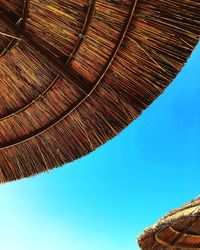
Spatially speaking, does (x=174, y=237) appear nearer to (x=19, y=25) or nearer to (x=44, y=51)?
(x=44, y=51)

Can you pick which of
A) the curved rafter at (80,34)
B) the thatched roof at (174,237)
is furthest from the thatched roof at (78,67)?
the thatched roof at (174,237)

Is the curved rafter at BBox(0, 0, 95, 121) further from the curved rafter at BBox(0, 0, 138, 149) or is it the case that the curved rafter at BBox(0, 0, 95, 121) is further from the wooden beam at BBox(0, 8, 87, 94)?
the curved rafter at BBox(0, 0, 138, 149)

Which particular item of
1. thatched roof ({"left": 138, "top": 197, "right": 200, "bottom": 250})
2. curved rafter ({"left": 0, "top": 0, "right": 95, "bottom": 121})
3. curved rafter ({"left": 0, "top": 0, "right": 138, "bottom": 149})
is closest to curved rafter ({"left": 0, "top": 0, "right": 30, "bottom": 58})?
curved rafter ({"left": 0, "top": 0, "right": 95, "bottom": 121})

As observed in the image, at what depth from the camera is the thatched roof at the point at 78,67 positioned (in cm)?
296

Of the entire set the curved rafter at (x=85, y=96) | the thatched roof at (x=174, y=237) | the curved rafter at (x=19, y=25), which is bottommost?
the thatched roof at (x=174, y=237)

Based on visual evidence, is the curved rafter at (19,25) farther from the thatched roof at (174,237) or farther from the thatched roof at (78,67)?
the thatched roof at (174,237)

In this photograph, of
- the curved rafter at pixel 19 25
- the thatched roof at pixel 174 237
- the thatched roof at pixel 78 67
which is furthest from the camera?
the thatched roof at pixel 174 237

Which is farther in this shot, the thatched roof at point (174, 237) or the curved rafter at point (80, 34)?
the thatched roof at point (174, 237)

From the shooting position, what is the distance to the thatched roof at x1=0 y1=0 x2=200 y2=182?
9.71ft

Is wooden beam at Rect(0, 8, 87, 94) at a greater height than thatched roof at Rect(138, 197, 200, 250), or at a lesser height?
greater

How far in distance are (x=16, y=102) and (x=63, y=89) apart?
57cm

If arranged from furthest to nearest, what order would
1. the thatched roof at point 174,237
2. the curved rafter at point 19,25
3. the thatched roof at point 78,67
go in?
the thatched roof at point 174,237, the curved rafter at point 19,25, the thatched roof at point 78,67

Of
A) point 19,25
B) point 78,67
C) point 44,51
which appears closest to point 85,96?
point 78,67

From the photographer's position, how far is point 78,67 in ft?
11.2
